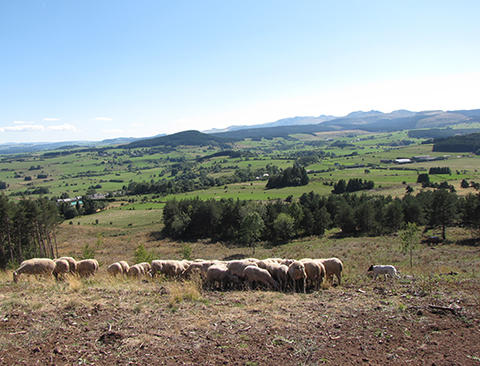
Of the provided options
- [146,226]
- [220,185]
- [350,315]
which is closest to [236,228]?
[146,226]

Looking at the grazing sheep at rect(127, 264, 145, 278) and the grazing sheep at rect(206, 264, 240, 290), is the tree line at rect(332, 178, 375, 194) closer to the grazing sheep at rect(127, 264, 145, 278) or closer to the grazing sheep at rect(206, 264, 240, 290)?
the grazing sheep at rect(127, 264, 145, 278)

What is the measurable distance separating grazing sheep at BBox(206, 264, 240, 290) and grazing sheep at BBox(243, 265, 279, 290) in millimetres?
671

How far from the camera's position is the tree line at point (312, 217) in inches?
2231

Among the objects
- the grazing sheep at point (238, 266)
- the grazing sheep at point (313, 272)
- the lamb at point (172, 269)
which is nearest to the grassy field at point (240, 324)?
the grazing sheep at point (313, 272)

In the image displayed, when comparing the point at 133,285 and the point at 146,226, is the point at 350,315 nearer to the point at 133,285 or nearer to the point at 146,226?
the point at 133,285

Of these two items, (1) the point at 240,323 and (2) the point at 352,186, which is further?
(2) the point at 352,186

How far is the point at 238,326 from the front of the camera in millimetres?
10469

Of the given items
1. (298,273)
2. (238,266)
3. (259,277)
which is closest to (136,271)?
(238,266)

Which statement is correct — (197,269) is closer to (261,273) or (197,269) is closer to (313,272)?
(261,273)

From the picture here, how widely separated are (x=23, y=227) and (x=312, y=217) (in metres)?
56.5

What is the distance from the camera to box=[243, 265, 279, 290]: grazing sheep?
608 inches

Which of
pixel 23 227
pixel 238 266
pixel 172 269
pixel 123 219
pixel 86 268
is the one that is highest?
pixel 238 266

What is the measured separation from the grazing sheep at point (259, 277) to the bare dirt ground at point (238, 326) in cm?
144

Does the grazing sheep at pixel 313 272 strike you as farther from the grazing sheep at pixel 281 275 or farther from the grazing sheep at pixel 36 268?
the grazing sheep at pixel 36 268
